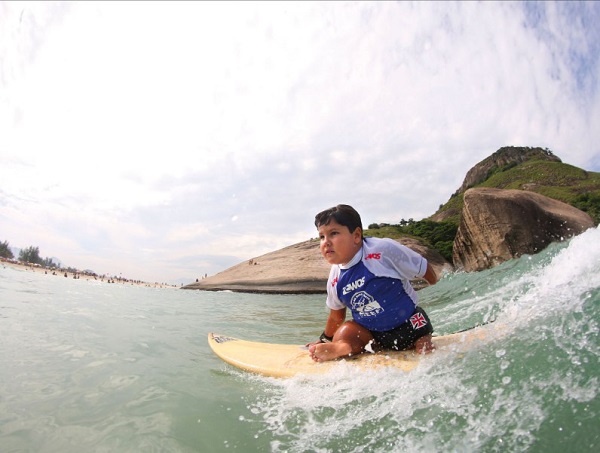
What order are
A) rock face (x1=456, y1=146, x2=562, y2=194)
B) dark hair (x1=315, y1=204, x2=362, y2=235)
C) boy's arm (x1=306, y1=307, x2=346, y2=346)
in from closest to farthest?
dark hair (x1=315, y1=204, x2=362, y2=235) < boy's arm (x1=306, y1=307, x2=346, y2=346) < rock face (x1=456, y1=146, x2=562, y2=194)

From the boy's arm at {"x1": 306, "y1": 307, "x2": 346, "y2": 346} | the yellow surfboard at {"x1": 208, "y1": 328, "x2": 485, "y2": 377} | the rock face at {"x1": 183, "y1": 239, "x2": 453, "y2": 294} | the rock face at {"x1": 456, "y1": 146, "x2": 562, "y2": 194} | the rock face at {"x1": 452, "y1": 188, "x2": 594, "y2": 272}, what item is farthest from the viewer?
Answer: the rock face at {"x1": 456, "y1": 146, "x2": 562, "y2": 194}

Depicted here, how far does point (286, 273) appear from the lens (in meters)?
24.6

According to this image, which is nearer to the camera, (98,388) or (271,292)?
(98,388)

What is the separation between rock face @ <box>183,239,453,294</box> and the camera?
22.8m

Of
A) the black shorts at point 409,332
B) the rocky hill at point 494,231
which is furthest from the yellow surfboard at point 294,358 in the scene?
the rocky hill at point 494,231

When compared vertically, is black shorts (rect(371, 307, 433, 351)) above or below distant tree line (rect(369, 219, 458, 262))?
below

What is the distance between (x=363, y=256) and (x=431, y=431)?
57.6 inches

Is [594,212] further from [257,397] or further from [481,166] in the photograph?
[481,166]

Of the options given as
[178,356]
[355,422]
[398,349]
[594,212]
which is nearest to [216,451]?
[355,422]

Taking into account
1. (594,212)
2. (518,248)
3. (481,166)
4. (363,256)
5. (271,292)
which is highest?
(481,166)

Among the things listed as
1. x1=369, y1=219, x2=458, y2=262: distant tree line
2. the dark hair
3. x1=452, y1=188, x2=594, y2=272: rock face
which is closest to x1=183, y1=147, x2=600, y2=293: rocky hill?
x1=452, y1=188, x2=594, y2=272: rock face

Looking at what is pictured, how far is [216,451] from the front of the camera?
A: 5.60 feet

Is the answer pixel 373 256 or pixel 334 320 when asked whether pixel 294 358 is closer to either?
pixel 334 320

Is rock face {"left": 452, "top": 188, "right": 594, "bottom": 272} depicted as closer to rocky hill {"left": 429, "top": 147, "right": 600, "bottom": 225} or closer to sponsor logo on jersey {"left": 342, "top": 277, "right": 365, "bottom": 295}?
rocky hill {"left": 429, "top": 147, "right": 600, "bottom": 225}
